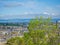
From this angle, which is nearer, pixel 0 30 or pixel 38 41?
pixel 38 41

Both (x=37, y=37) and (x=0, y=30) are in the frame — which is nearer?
(x=37, y=37)

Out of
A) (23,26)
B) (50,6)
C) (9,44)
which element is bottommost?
(9,44)

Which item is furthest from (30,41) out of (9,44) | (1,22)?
(1,22)

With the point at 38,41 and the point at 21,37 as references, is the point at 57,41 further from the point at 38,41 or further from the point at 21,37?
the point at 21,37

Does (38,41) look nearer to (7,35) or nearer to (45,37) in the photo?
(45,37)

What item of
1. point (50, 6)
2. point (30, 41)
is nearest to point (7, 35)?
point (30, 41)

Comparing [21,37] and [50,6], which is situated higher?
[50,6]
